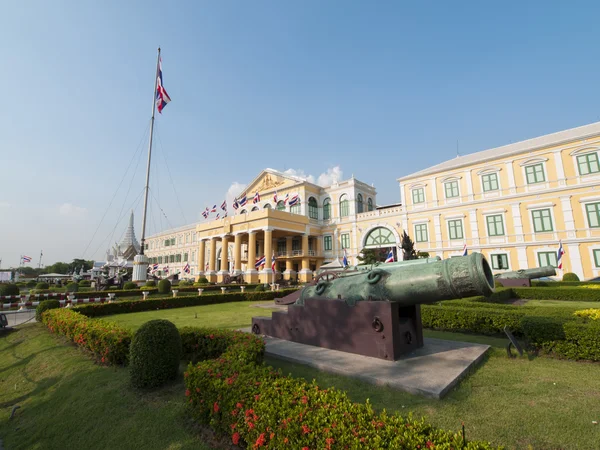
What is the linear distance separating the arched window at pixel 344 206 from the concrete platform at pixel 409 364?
28.7 meters

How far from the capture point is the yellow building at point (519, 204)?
20.5 metres

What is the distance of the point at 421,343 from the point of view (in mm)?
5750

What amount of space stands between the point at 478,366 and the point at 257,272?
28554 millimetres

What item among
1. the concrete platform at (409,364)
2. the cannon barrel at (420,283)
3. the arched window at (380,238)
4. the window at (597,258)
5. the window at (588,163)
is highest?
the window at (588,163)

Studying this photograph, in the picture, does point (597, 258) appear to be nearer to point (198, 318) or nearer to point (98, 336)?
point (198, 318)

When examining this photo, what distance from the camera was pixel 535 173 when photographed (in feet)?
74.3

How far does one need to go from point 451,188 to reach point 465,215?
2.80m

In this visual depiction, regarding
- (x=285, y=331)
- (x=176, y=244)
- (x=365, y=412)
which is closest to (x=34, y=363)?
(x=285, y=331)

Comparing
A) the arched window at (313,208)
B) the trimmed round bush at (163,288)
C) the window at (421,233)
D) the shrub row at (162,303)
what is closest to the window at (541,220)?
the window at (421,233)

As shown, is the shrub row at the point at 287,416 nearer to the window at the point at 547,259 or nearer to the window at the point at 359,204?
the window at the point at 547,259

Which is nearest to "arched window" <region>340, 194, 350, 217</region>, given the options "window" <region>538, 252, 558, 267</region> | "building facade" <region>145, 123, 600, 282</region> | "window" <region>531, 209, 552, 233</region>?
"building facade" <region>145, 123, 600, 282</region>

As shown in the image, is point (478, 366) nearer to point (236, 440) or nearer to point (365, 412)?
point (365, 412)

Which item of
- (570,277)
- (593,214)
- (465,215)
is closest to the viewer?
(570,277)

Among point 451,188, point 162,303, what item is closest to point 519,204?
point 451,188
